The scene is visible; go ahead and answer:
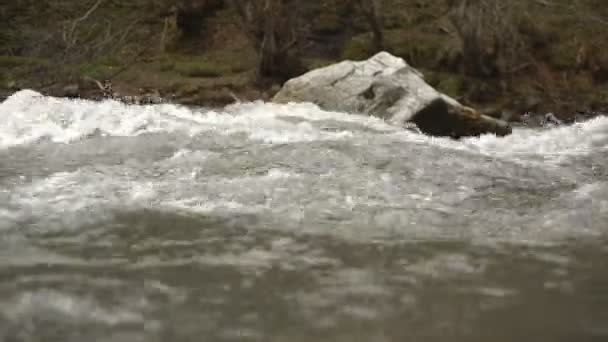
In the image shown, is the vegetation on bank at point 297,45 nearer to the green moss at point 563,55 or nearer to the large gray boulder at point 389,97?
the green moss at point 563,55

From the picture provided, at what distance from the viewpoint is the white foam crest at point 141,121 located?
7500 millimetres

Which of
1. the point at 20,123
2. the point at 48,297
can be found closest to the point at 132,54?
the point at 20,123

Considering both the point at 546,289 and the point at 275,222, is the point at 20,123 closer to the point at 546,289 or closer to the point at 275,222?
the point at 275,222

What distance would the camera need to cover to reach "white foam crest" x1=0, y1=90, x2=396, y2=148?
7.50 m

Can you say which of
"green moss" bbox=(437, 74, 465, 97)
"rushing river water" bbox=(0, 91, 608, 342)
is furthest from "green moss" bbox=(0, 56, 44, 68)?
"green moss" bbox=(437, 74, 465, 97)

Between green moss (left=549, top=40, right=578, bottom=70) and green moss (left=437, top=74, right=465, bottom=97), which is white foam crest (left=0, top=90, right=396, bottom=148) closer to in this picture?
green moss (left=437, top=74, right=465, bottom=97)

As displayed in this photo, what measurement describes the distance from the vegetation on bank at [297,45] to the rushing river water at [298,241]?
16.0 feet

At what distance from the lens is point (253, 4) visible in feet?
40.3

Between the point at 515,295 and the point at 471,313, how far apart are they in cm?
34

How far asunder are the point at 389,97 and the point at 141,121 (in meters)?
3.59

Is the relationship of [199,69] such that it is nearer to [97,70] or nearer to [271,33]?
[271,33]

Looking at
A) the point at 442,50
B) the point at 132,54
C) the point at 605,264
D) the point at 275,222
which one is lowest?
the point at 132,54

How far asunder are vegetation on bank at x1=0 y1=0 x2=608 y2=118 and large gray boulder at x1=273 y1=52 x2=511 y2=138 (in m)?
1.78

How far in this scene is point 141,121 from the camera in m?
8.16
